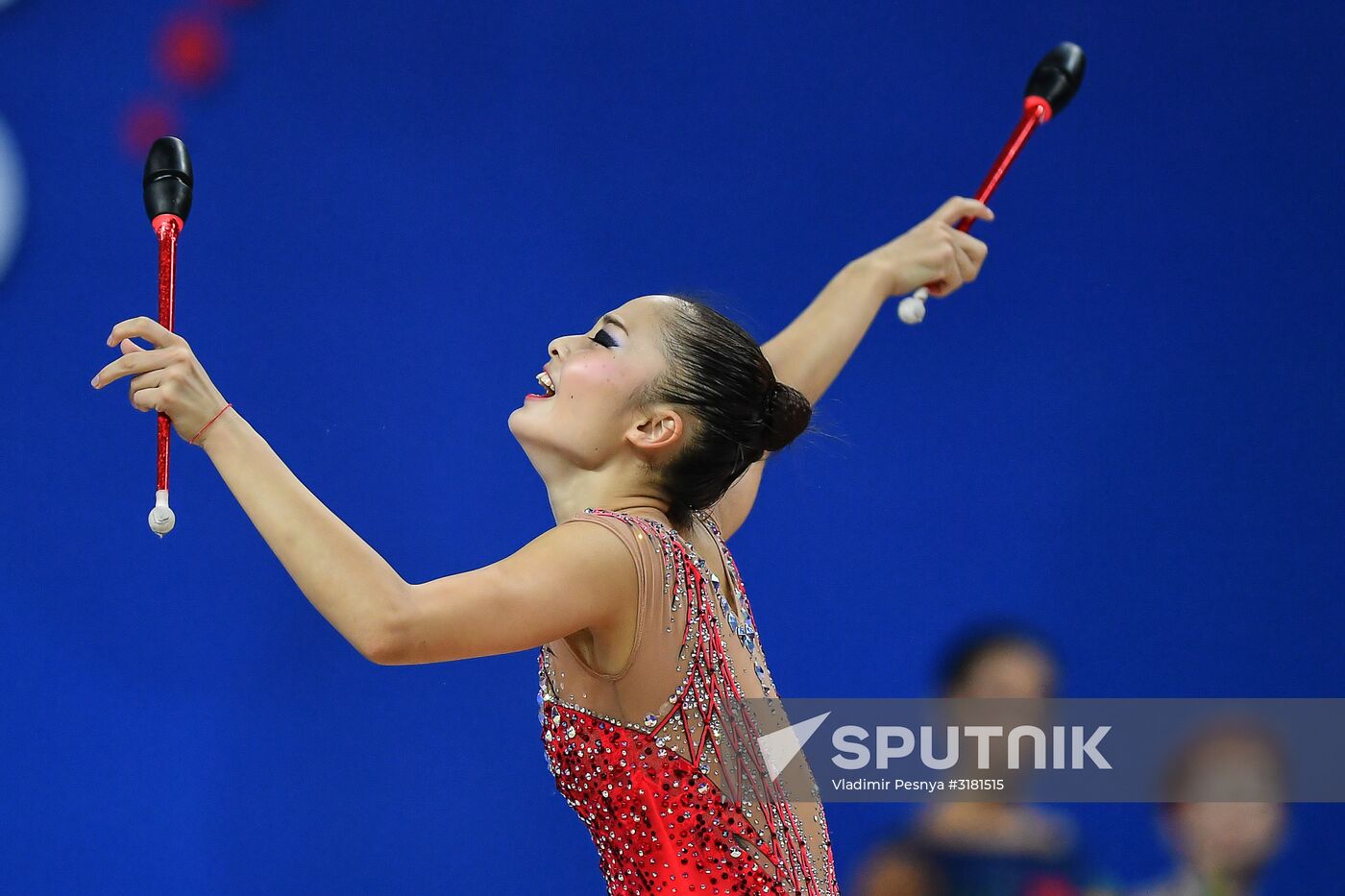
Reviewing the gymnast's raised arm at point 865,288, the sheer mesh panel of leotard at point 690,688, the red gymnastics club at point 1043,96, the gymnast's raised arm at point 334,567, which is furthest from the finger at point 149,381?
the red gymnastics club at point 1043,96

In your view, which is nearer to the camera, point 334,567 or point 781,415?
point 334,567

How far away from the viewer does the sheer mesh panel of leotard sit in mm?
1275

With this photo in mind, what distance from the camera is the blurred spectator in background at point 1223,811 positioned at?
2275 mm

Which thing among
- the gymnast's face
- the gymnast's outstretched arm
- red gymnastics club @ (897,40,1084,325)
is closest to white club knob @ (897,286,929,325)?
red gymnastics club @ (897,40,1084,325)

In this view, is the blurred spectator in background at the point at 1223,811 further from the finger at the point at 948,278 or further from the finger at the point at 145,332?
the finger at the point at 145,332

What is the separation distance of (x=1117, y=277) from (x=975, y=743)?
2.30ft

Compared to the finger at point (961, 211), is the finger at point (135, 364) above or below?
below

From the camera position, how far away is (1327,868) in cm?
232

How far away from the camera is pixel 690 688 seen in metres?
1.30

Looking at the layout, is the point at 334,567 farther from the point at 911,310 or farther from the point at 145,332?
the point at 911,310

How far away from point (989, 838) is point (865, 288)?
0.88 meters

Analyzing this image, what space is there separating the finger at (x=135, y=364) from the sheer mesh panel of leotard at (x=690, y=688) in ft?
1.13

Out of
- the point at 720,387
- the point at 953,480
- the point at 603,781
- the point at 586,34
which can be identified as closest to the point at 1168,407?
the point at 953,480

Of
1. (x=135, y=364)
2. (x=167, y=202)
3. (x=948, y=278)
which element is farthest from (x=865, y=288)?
(x=135, y=364)
